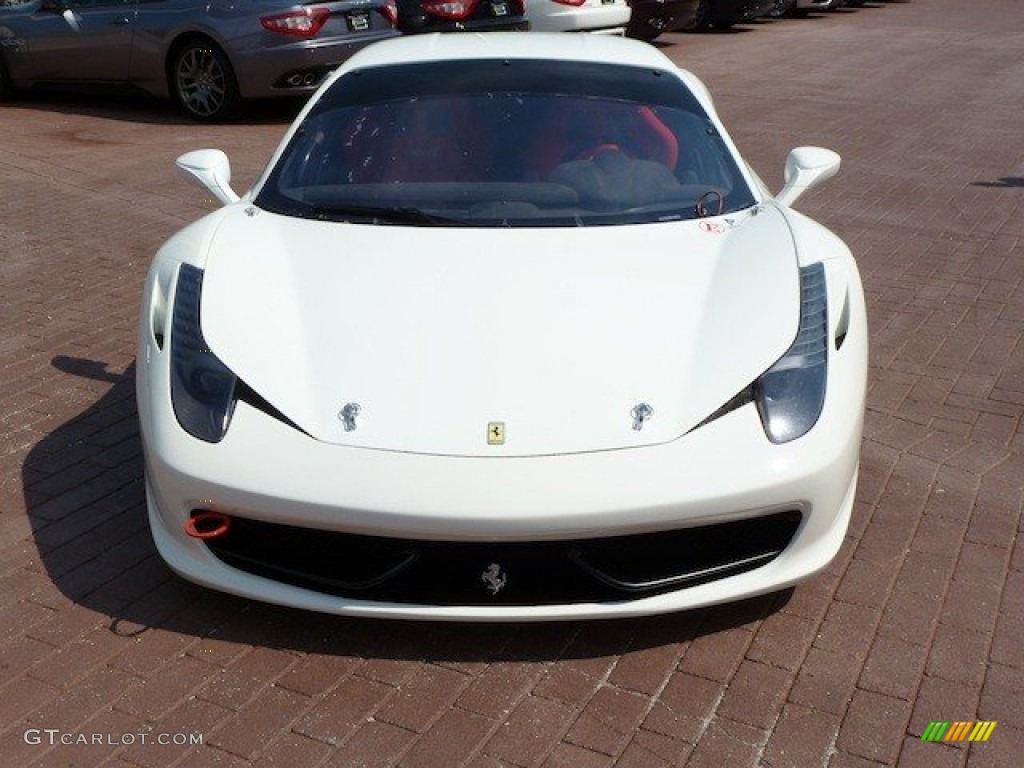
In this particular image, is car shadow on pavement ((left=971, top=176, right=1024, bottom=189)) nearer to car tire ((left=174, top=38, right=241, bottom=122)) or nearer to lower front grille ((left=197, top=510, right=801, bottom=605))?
car tire ((left=174, top=38, right=241, bottom=122))

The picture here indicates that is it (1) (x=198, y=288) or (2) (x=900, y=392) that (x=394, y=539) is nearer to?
(1) (x=198, y=288)

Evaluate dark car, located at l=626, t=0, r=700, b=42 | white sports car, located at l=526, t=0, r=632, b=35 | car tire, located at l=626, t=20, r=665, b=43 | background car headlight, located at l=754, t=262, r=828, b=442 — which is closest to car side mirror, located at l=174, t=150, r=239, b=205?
background car headlight, located at l=754, t=262, r=828, b=442

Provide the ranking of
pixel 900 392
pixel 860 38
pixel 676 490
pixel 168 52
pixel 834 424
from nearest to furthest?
pixel 676 490
pixel 834 424
pixel 900 392
pixel 168 52
pixel 860 38

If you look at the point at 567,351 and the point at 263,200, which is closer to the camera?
the point at 567,351

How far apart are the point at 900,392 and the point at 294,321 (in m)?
2.71

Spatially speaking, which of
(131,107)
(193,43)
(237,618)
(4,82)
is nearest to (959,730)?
(237,618)

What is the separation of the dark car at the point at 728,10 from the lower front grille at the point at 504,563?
1717cm

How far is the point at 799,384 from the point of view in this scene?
3342mm

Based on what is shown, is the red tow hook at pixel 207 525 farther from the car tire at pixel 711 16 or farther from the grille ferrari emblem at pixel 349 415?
the car tire at pixel 711 16

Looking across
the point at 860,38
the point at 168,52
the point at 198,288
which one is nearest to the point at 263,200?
the point at 198,288

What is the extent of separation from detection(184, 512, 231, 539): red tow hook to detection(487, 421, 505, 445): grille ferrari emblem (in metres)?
0.69

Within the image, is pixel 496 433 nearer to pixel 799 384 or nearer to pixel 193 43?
pixel 799 384

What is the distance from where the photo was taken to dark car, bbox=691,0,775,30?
1931 cm

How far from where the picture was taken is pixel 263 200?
427 centimetres
